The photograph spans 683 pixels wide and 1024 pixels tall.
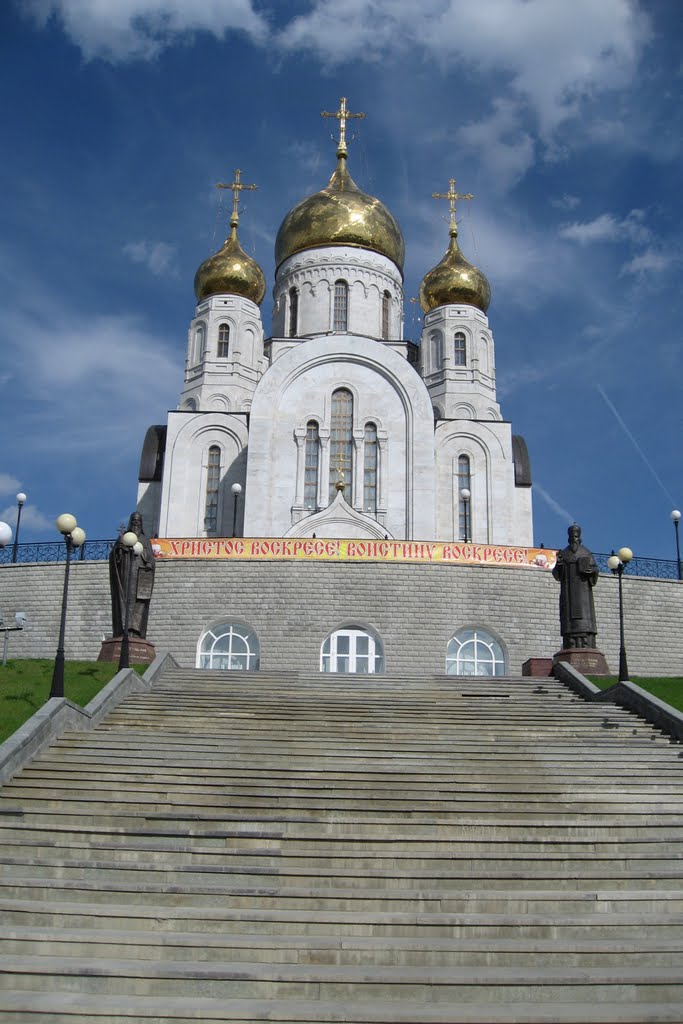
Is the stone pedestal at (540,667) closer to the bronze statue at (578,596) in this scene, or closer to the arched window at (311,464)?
the bronze statue at (578,596)

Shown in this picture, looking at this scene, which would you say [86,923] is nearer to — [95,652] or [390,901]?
[390,901]

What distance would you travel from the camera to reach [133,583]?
18328 millimetres

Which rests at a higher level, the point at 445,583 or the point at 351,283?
the point at 351,283

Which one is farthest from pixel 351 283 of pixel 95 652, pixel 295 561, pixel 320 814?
pixel 320 814

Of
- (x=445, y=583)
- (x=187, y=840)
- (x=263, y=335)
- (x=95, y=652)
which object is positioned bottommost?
(x=187, y=840)

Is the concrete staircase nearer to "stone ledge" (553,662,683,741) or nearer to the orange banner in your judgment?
"stone ledge" (553,662,683,741)

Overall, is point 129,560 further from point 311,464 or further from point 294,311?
point 294,311

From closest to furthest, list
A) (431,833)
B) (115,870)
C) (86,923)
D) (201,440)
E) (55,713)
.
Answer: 1. (86,923)
2. (115,870)
3. (431,833)
4. (55,713)
5. (201,440)

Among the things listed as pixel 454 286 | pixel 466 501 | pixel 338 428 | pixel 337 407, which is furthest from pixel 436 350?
pixel 466 501

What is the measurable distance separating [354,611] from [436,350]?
14.3 meters

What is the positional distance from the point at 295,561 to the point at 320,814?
1409 cm

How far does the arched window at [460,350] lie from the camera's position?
34.8 meters

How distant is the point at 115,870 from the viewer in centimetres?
912

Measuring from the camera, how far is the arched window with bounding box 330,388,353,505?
3091cm
